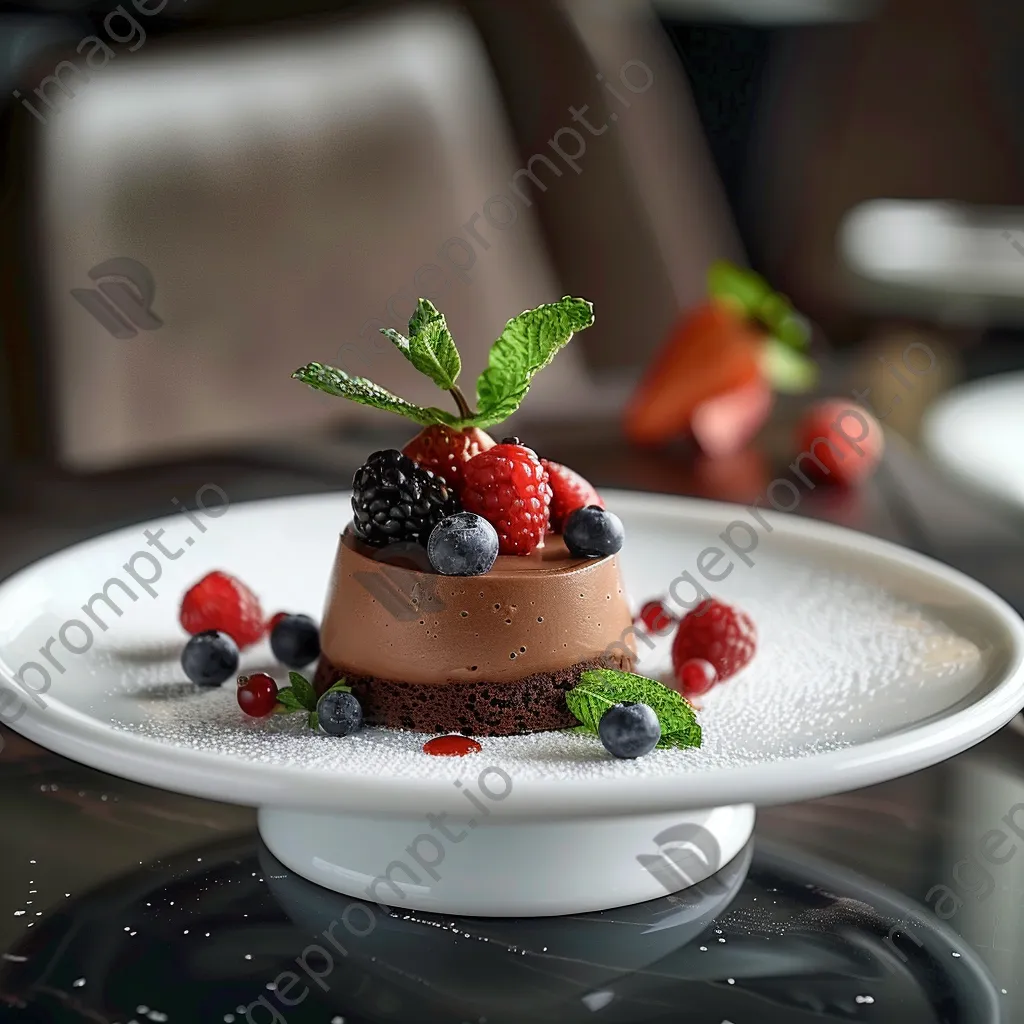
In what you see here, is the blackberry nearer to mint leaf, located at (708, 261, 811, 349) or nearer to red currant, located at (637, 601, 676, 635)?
red currant, located at (637, 601, 676, 635)

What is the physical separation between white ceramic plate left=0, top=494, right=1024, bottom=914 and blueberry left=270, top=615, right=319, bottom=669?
0.08 feet

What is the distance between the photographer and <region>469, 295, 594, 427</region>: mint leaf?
1.27 m

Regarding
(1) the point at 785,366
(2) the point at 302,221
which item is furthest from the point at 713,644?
(2) the point at 302,221

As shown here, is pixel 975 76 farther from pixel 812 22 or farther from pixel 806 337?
pixel 806 337

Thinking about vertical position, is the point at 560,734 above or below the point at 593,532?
below

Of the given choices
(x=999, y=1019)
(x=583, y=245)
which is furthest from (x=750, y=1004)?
(x=583, y=245)

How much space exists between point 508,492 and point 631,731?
0.84ft

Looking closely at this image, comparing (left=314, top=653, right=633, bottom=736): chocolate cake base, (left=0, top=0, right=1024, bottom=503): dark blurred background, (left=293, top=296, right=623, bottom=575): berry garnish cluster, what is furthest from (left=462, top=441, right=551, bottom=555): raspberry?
(left=0, top=0, right=1024, bottom=503): dark blurred background

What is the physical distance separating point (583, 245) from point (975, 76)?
1.89m

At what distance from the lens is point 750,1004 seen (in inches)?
36.5

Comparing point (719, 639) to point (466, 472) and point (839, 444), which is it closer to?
point (466, 472)

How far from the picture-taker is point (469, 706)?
126 cm

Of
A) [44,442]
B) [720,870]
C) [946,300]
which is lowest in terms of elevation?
[44,442]

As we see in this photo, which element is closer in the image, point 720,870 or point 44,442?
point 720,870
